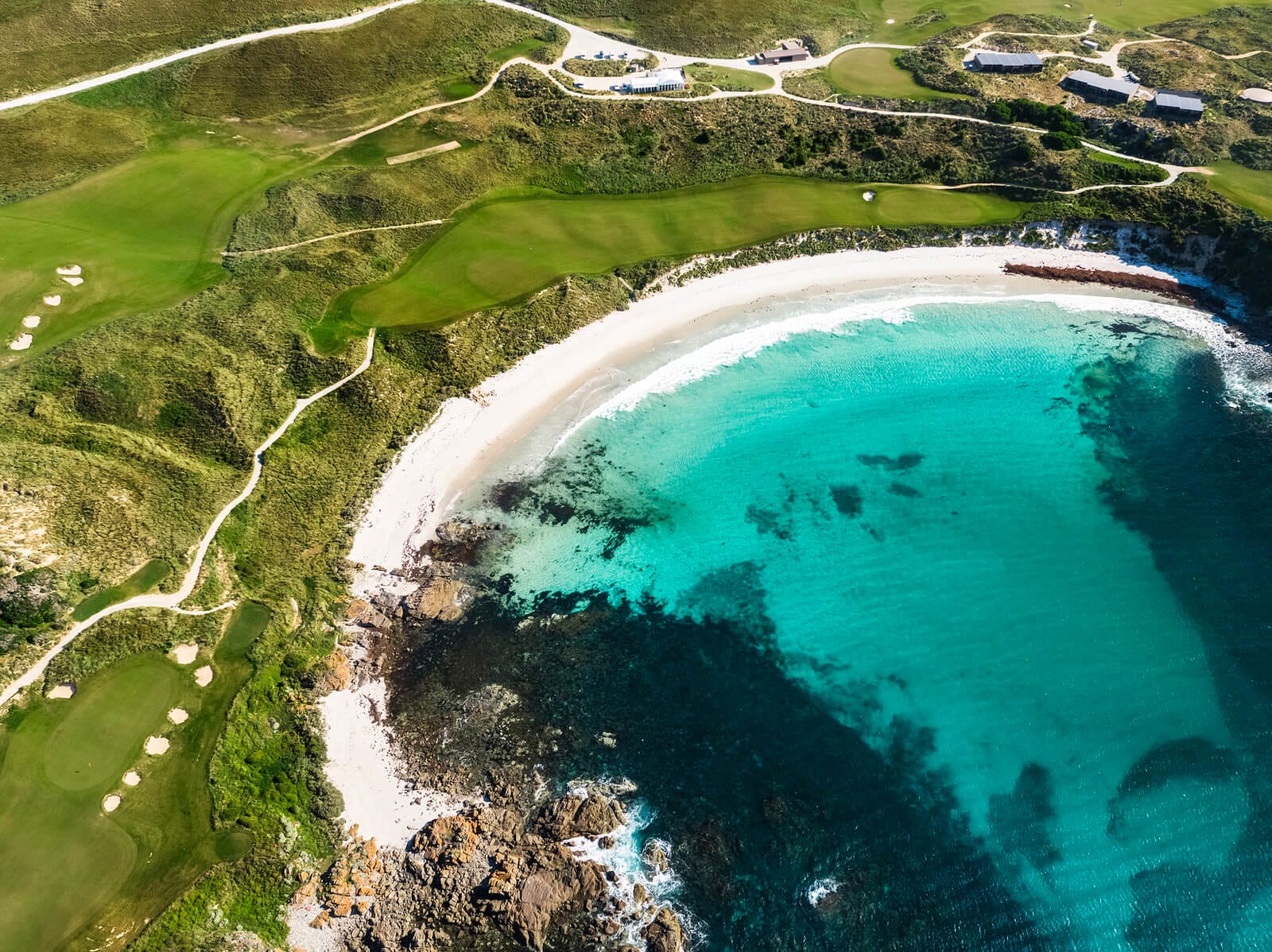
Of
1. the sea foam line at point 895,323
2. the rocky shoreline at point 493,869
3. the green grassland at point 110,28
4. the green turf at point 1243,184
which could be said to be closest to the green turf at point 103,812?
the rocky shoreline at point 493,869

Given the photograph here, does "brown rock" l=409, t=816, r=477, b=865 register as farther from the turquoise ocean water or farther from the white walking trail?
the white walking trail

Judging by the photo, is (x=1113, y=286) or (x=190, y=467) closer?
(x=190, y=467)

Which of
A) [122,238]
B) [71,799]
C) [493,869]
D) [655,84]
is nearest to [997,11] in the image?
[655,84]

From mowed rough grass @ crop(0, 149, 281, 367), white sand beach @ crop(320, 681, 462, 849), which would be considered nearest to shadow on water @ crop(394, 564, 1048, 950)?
white sand beach @ crop(320, 681, 462, 849)

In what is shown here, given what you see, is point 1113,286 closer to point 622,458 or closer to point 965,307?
point 965,307

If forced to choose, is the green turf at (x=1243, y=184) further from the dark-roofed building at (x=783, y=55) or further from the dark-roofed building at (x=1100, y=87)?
the dark-roofed building at (x=783, y=55)

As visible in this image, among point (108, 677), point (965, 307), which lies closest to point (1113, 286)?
point (965, 307)

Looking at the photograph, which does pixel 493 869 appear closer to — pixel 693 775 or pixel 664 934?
pixel 664 934

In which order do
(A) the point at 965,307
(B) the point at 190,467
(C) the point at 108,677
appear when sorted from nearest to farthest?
1. (C) the point at 108,677
2. (B) the point at 190,467
3. (A) the point at 965,307
